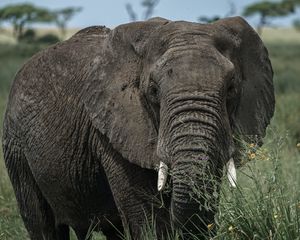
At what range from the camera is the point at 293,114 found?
1394 cm

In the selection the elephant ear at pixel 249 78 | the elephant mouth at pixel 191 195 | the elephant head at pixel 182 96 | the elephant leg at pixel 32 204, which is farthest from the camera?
the elephant leg at pixel 32 204

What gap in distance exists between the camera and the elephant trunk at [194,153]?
4.65 metres

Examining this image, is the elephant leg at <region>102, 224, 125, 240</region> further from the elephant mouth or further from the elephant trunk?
the elephant trunk

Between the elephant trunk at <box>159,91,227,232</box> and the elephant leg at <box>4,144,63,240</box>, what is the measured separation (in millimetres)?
1938

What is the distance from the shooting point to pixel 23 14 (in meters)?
54.7

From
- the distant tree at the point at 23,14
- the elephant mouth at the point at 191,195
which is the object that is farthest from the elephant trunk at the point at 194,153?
the distant tree at the point at 23,14

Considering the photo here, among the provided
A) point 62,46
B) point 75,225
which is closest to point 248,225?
point 75,225

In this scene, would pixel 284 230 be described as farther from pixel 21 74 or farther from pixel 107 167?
Answer: pixel 21 74

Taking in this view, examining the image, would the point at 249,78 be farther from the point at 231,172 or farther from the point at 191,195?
the point at 191,195

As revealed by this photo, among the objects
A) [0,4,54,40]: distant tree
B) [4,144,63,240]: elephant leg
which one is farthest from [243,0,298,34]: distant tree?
[4,144,63,240]: elephant leg

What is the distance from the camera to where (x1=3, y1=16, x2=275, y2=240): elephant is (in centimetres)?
482

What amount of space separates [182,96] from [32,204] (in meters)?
2.18

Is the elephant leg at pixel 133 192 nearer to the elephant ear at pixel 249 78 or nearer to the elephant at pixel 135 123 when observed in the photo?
the elephant at pixel 135 123

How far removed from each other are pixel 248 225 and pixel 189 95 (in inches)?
27.3
